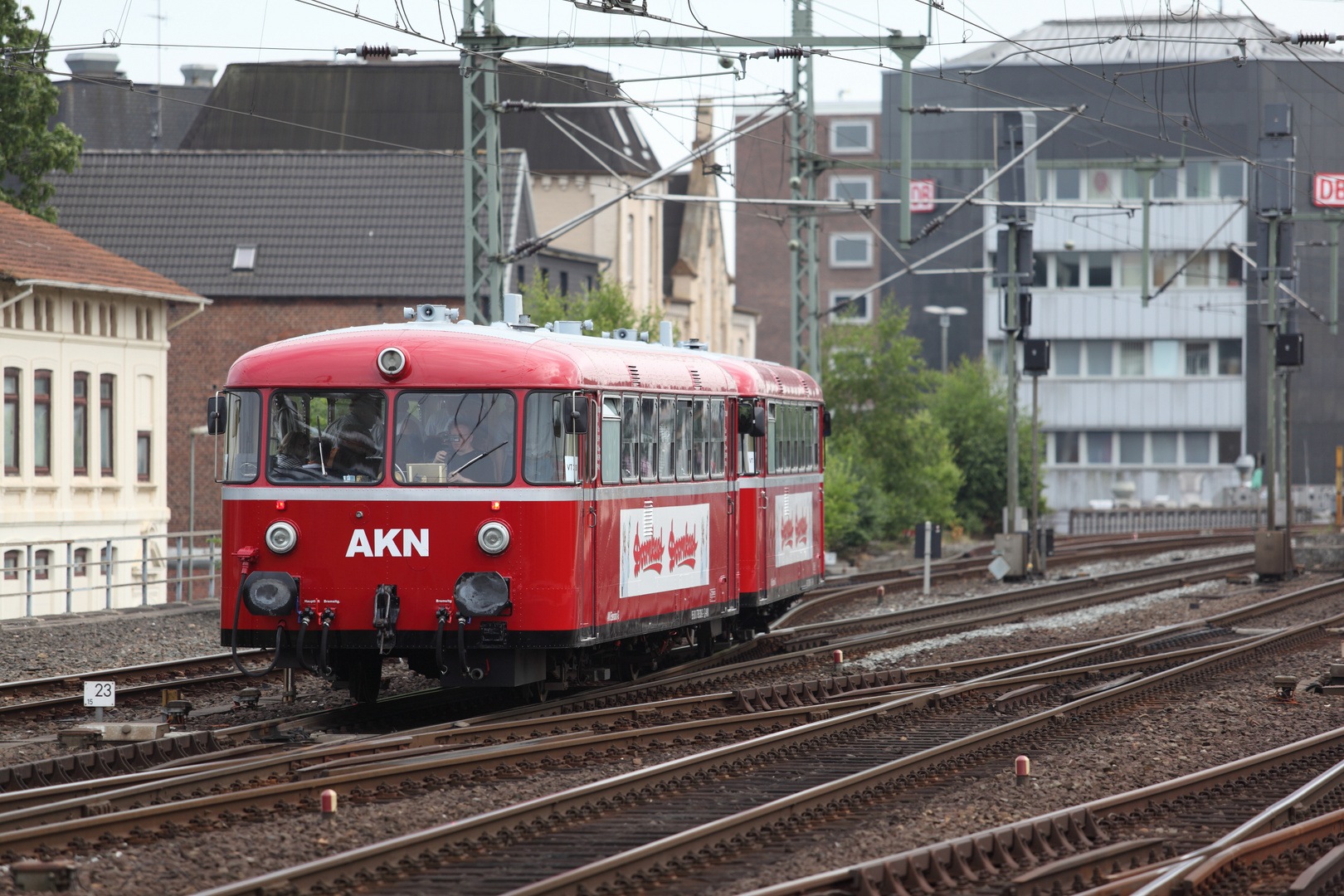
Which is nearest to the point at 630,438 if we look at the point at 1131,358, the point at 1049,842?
the point at 1049,842

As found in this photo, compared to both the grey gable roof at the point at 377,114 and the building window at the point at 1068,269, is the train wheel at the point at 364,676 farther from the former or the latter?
the building window at the point at 1068,269

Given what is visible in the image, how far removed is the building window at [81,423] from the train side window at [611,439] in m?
23.6

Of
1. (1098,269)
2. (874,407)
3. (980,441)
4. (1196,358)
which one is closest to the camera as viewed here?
(874,407)

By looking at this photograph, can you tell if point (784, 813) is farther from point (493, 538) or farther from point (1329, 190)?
point (1329, 190)

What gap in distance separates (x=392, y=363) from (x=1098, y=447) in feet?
203

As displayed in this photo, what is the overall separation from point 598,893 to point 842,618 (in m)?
17.6

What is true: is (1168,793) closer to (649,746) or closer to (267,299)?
(649,746)

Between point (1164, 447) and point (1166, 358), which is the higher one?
point (1166, 358)

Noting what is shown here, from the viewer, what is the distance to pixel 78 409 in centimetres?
3606

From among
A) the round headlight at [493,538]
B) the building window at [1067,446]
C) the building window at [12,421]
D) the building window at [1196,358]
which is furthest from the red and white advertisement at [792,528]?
the building window at [1067,446]

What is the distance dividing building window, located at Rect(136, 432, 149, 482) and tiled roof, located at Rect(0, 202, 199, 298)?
305 cm

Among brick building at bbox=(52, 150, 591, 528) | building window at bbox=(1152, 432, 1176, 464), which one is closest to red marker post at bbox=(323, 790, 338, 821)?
brick building at bbox=(52, 150, 591, 528)

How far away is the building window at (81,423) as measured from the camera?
35.9 metres

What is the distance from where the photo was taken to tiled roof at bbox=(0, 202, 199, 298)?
33469 mm
